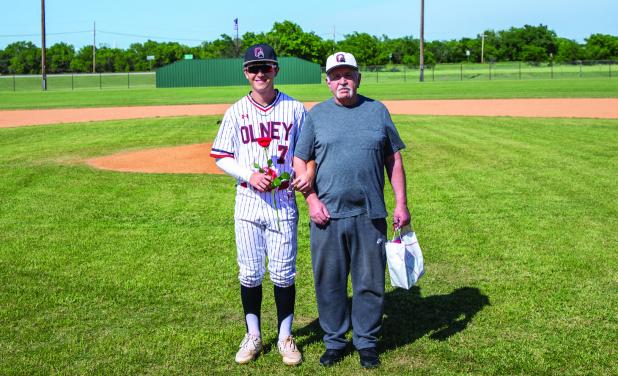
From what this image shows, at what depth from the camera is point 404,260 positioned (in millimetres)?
4473

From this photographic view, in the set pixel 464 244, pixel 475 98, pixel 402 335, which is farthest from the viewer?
pixel 475 98

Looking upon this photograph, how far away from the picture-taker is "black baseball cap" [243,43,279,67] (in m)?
4.37

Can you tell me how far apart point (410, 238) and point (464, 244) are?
308 cm

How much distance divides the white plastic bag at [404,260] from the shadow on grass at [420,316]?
584 mm

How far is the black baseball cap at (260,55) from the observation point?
4.37 meters

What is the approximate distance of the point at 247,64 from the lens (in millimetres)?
4383

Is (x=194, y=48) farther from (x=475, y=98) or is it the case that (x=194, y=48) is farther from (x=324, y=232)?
(x=324, y=232)

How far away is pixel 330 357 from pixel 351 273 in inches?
23.6

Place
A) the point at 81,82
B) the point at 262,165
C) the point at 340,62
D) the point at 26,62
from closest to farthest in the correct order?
the point at 340,62 < the point at 262,165 < the point at 81,82 < the point at 26,62

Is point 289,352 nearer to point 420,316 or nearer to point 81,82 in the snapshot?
point 420,316

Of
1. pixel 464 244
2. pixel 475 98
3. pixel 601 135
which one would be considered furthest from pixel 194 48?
pixel 464 244

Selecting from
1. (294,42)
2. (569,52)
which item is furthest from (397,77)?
(569,52)

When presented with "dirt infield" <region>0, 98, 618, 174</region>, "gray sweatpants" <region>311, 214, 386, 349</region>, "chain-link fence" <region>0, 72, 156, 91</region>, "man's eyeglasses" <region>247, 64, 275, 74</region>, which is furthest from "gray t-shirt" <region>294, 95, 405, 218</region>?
"chain-link fence" <region>0, 72, 156, 91</region>

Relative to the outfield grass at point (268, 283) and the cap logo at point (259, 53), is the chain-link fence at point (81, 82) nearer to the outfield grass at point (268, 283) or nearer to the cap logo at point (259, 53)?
the outfield grass at point (268, 283)
